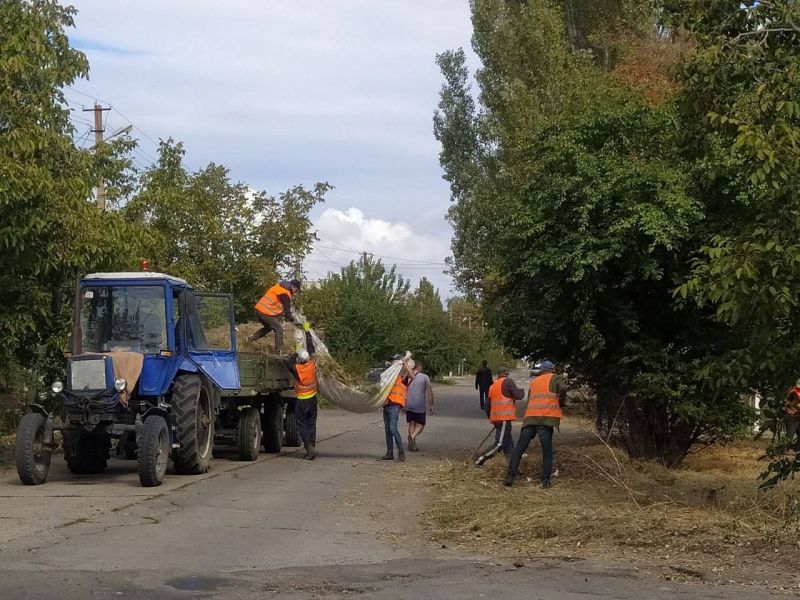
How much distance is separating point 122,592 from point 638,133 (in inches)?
463

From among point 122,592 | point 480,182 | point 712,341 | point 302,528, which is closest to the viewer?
point 122,592

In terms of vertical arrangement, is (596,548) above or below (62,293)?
below

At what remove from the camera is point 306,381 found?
18266 mm

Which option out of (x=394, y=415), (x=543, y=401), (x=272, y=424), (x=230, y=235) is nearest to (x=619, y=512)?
(x=543, y=401)

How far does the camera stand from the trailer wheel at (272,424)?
20.1 m

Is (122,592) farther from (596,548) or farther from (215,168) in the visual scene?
(215,168)

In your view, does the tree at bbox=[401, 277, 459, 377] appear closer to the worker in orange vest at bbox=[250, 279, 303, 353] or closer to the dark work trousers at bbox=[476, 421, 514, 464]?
the worker in orange vest at bbox=[250, 279, 303, 353]

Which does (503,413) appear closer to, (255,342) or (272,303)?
(272,303)

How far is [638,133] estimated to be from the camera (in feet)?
55.6

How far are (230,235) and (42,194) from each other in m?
14.0

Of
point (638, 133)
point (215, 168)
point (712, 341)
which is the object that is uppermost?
point (215, 168)

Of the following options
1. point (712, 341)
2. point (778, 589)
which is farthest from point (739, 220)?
point (778, 589)

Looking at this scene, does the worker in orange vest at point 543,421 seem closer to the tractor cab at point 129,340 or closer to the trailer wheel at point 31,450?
the tractor cab at point 129,340

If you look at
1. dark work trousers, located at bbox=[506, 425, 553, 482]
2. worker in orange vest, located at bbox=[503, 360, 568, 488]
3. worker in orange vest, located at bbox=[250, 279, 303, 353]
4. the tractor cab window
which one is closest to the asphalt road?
dark work trousers, located at bbox=[506, 425, 553, 482]
